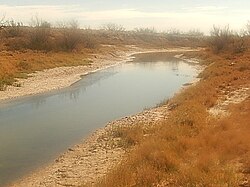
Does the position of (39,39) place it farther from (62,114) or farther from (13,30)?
(62,114)

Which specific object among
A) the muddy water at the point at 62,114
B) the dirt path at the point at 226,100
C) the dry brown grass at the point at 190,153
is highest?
the dry brown grass at the point at 190,153

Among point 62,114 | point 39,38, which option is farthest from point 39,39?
point 62,114

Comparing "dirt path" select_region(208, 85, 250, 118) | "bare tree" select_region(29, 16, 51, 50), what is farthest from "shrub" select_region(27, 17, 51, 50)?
"dirt path" select_region(208, 85, 250, 118)

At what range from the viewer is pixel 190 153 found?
1102 centimetres

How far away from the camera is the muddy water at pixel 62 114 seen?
43.2ft

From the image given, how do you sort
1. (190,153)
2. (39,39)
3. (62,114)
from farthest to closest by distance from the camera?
(39,39) < (62,114) < (190,153)

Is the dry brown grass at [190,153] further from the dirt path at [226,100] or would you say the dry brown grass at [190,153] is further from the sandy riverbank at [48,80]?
the sandy riverbank at [48,80]

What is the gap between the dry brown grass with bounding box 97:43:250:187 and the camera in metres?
8.90

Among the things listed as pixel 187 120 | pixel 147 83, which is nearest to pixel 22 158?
pixel 187 120

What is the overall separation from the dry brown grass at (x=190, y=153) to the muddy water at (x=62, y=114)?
3.10m

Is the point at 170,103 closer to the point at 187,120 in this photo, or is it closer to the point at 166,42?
the point at 187,120

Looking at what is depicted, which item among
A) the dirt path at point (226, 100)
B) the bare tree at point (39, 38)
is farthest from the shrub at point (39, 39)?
the dirt path at point (226, 100)

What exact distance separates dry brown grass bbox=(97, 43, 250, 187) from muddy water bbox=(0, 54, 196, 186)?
3.10m

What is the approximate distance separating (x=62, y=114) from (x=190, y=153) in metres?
10.1
